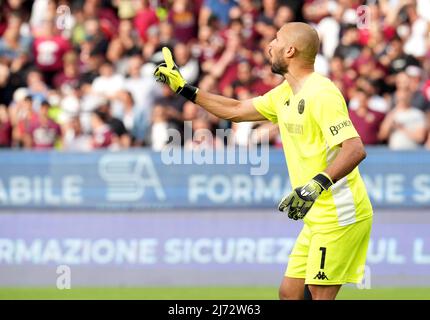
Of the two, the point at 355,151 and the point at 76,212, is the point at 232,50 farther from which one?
the point at 355,151

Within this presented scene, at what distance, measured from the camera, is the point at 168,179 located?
46.4 ft

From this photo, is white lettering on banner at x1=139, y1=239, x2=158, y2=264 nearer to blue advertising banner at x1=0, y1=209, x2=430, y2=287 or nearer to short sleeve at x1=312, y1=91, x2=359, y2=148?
blue advertising banner at x1=0, y1=209, x2=430, y2=287

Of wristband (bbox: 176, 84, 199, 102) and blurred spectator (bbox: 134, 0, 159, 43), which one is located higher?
blurred spectator (bbox: 134, 0, 159, 43)

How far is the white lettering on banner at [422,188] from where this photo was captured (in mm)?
13898

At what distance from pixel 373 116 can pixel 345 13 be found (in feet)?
8.20

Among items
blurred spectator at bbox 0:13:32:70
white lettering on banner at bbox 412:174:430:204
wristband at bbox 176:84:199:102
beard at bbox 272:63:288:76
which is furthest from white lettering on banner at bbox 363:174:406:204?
blurred spectator at bbox 0:13:32:70

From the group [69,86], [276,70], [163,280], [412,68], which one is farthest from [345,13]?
[276,70]

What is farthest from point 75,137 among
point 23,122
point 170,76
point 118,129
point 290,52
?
point 290,52

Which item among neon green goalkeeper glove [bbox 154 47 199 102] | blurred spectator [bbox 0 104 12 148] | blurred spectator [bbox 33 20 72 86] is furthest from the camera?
blurred spectator [bbox 33 20 72 86]

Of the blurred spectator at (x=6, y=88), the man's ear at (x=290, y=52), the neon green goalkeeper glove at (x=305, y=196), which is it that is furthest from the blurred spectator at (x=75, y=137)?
the neon green goalkeeper glove at (x=305, y=196)

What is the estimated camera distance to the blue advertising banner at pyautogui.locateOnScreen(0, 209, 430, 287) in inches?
546

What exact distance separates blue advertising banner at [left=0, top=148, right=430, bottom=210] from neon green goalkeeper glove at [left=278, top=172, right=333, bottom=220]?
6.21m

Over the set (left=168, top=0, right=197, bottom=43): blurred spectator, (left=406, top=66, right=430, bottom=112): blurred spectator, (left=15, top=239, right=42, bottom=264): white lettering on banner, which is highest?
(left=168, top=0, right=197, bottom=43): blurred spectator
